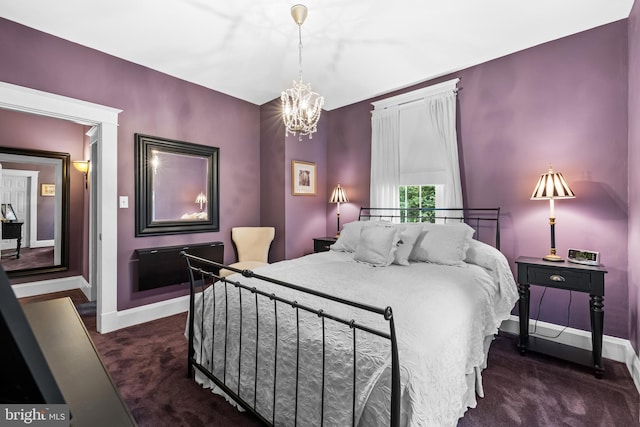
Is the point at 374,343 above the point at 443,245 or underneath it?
underneath

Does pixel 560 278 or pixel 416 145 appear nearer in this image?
pixel 560 278

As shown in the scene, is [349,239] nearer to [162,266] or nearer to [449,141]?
[449,141]

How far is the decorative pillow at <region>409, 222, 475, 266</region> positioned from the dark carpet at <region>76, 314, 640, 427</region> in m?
0.93

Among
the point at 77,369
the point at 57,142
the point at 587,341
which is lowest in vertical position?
the point at 587,341

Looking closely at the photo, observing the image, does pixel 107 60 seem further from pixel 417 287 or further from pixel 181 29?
pixel 417 287

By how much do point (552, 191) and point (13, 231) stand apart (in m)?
6.60

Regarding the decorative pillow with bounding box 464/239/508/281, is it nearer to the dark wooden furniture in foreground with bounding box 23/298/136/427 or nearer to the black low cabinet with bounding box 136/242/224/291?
the dark wooden furniture in foreground with bounding box 23/298/136/427

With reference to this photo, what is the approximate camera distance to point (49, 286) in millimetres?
4328

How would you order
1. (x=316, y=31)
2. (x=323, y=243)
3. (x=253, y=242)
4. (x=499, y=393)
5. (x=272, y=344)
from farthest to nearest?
(x=253, y=242) → (x=323, y=243) → (x=316, y=31) → (x=499, y=393) → (x=272, y=344)

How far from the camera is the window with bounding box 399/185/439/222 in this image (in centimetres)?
369

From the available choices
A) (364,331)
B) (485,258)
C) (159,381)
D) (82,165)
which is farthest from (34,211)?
(485,258)

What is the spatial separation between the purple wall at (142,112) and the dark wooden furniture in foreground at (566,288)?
3.47 metres

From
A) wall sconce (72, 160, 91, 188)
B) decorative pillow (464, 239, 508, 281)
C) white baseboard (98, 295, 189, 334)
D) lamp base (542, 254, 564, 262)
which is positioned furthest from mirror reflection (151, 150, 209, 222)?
lamp base (542, 254, 564, 262)

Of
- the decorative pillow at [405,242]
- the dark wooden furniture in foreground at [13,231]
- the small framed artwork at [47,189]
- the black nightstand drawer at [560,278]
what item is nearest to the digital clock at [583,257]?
the black nightstand drawer at [560,278]
